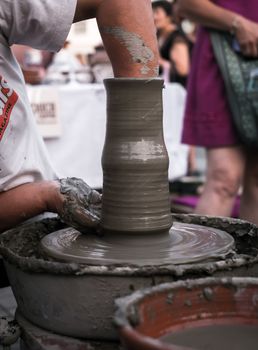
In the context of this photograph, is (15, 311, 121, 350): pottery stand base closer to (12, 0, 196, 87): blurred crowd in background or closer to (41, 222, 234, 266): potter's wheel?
Result: (41, 222, 234, 266): potter's wheel

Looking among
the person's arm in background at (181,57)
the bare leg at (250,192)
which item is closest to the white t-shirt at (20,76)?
the bare leg at (250,192)

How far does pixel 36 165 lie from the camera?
1507 millimetres

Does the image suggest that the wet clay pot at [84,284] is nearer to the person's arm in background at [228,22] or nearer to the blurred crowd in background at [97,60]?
the person's arm in background at [228,22]

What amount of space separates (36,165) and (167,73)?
400 centimetres

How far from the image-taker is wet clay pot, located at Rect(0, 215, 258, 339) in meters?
1.07

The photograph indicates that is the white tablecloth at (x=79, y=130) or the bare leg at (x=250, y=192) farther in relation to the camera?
the white tablecloth at (x=79, y=130)

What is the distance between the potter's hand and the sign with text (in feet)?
6.81

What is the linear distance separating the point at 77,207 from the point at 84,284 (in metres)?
0.26

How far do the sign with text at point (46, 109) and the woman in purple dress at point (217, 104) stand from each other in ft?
4.00

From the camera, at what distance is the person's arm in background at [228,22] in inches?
86.6

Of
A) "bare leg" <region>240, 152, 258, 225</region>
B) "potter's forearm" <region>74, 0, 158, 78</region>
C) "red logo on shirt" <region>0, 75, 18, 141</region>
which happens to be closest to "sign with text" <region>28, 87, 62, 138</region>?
"bare leg" <region>240, 152, 258, 225</region>

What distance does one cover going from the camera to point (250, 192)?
2.46 metres

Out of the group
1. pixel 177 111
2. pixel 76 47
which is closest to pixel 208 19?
pixel 177 111

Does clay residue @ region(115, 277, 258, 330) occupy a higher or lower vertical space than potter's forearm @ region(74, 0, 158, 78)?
lower
